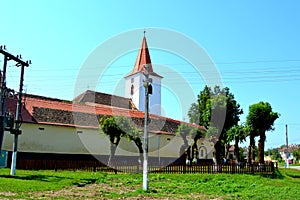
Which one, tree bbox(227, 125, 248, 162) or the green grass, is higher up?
tree bbox(227, 125, 248, 162)

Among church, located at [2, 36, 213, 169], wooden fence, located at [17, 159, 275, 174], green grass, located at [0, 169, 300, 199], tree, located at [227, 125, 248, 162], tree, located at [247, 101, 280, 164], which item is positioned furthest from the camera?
tree, located at [227, 125, 248, 162]

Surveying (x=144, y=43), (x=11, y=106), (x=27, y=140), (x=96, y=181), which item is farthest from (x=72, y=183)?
(x=144, y=43)

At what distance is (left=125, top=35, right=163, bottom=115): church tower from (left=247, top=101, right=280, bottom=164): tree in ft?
99.3

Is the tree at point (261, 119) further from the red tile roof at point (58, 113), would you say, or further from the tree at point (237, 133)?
the red tile roof at point (58, 113)

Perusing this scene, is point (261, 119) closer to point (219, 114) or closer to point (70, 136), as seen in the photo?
point (219, 114)

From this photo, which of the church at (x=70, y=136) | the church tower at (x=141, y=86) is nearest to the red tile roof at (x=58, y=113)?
the church at (x=70, y=136)

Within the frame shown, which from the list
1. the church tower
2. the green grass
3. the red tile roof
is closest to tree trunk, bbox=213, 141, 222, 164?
the green grass

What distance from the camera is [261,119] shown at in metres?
28.8

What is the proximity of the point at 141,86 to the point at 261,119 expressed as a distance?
108 feet

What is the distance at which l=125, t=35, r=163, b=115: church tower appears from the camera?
59188 mm

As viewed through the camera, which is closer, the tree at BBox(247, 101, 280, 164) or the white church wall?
the white church wall

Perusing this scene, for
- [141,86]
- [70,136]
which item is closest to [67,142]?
[70,136]

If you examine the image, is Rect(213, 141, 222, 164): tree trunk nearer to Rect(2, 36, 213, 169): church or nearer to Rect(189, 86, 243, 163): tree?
Rect(189, 86, 243, 163): tree

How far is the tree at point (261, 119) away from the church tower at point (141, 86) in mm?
30264
